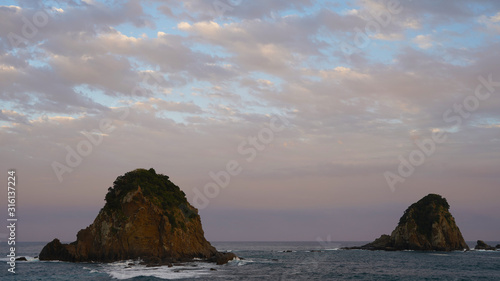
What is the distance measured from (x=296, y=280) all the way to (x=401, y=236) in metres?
98.6

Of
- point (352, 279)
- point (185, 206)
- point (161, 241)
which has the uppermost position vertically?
point (185, 206)

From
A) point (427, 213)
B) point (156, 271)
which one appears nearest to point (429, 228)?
point (427, 213)

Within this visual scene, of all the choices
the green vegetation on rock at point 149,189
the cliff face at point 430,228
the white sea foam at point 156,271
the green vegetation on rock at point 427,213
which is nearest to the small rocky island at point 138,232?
the green vegetation on rock at point 149,189

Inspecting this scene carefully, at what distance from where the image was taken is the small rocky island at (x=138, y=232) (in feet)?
251

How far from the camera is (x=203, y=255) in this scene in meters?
85.1

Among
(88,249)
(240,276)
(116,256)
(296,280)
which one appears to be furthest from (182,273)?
(88,249)

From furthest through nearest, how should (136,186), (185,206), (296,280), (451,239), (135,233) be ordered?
1. (451,239)
2. (185,206)
3. (136,186)
4. (135,233)
5. (296,280)

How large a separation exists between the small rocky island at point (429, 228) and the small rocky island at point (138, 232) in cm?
8060

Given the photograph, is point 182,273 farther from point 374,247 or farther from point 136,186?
point 374,247

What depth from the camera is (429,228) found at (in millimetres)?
137625

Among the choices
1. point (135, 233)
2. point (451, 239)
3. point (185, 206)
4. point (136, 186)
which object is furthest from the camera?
point (451, 239)

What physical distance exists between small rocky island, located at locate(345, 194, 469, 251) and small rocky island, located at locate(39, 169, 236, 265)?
80.6 m

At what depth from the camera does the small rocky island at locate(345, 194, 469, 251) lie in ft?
444

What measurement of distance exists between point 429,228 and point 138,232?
102425mm
